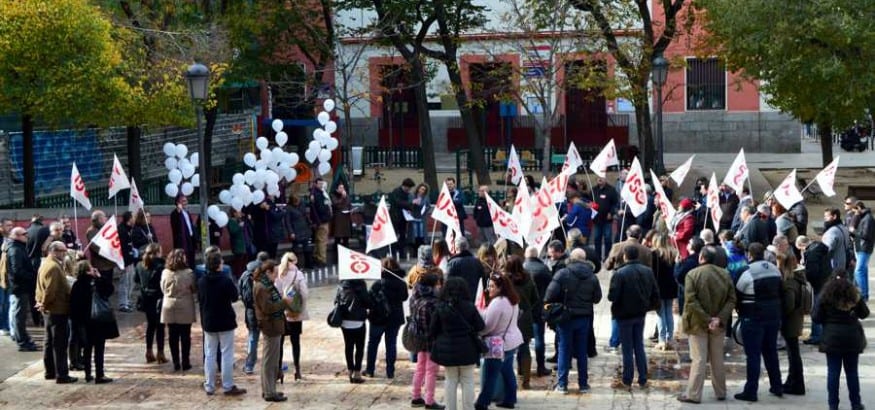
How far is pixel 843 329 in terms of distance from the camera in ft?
43.7

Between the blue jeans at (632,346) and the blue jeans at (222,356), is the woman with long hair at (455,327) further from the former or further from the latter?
the blue jeans at (222,356)

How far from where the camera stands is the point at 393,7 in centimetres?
3148

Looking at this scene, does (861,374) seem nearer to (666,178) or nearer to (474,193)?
(666,178)

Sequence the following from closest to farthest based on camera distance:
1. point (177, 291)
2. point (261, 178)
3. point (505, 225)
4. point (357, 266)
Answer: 1. point (357, 266)
2. point (177, 291)
3. point (505, 225)
4. point (261, 178)

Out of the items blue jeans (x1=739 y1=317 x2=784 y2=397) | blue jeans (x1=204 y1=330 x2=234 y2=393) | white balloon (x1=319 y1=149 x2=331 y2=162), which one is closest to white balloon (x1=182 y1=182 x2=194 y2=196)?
white balloon (x1=319 y1=149 x2=331 y2=162)

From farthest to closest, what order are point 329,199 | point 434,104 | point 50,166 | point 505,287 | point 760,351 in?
point 434,104, point 50,166, point 329,199, point 760,351, point 505,287

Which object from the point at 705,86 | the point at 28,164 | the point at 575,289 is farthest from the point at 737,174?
the point at 705,86

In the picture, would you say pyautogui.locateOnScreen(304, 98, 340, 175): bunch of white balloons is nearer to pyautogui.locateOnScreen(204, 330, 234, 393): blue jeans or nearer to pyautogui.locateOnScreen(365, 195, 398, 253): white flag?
pyautogui.locateOnScreen(365, 195, 398, 253): white flag

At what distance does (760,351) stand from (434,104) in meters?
33.7

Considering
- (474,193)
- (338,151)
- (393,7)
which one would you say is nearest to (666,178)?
(474,193)

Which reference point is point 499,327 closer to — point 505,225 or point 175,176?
point 505,225

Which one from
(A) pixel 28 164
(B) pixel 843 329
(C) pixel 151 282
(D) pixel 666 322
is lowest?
(D) pixel 666 322

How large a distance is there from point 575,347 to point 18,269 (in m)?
7.00

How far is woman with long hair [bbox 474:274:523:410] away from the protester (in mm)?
1425
